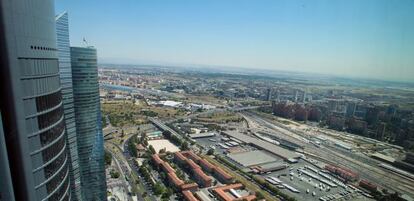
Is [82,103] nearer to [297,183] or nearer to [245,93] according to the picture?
[297,183]

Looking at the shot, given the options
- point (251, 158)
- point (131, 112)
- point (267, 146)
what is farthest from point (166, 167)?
point (131, 112)

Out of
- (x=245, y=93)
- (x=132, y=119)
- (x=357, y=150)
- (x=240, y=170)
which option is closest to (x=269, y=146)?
(x=240, y=170)

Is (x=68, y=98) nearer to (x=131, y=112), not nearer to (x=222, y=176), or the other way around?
(x=222, y=176)

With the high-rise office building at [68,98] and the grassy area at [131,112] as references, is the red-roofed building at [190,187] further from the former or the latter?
the grassy area at [131,112]

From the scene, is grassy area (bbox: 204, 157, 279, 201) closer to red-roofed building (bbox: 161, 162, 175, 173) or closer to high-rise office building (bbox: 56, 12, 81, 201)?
red-roofed building (bbox: 161, 162, 175, 173)

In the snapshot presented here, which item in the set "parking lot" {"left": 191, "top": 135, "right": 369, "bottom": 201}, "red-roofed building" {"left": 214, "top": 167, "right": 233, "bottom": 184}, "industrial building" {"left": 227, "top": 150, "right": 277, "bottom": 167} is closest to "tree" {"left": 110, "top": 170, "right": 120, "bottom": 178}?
"red-roofed building" {"left": 214, "top": 167, "right": 233, "bottom": 184}
